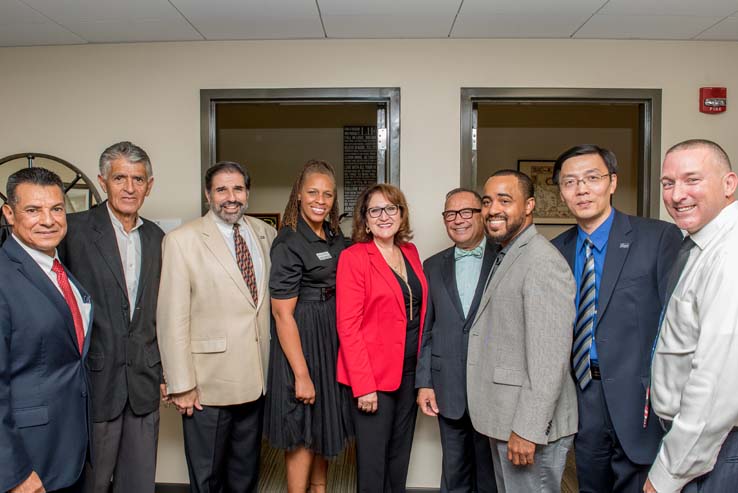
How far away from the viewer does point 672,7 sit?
229 cm

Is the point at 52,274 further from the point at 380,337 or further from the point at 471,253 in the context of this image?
the point at 471,253

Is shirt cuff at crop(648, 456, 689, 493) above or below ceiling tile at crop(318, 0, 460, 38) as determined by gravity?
below

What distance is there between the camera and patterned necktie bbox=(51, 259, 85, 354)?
63.3 inches

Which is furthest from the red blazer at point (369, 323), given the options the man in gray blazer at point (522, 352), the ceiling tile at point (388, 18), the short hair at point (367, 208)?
the ceiling tile at point (388, 18)

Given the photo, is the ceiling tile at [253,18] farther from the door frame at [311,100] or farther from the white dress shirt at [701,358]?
the white dress shirt at [701,358]

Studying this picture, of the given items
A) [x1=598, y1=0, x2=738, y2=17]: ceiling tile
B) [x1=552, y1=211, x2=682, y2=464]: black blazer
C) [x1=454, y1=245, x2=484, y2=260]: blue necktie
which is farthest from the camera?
[x1=598, y1=0, x2=738, y2=17]: ceiling tile

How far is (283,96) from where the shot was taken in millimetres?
2760

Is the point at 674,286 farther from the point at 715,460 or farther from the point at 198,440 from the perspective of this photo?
the point at 198,440

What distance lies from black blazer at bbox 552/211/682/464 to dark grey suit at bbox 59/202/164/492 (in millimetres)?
1748

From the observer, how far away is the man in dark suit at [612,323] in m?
1.64

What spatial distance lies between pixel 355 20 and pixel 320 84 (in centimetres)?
43

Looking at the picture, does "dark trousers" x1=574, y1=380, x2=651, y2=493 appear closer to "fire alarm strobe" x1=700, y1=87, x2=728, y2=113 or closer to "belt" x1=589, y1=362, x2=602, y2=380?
"belt" x1=589, y1=362, x2=602, y2=380

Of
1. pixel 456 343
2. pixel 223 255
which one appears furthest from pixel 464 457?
pixel 223 255

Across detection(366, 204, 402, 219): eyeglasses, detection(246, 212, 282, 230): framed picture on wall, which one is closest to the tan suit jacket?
detection(366, 204, 402, 219): eyeglasses
